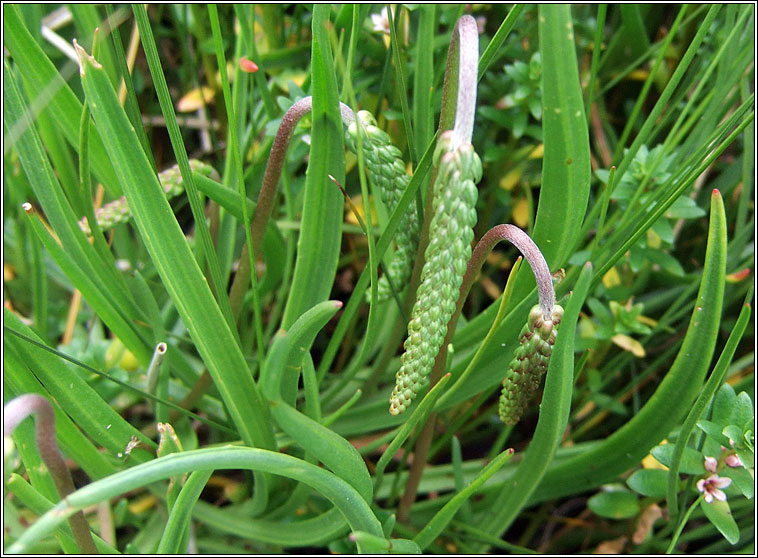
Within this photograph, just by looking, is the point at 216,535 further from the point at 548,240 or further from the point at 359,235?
the point at 548,240

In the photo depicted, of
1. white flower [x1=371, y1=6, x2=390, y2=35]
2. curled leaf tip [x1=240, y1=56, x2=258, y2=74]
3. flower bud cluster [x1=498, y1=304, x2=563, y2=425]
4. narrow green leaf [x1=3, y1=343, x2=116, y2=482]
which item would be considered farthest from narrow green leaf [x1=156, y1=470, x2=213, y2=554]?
white flower [x1=371, y1=6, x2=390, y2=35]

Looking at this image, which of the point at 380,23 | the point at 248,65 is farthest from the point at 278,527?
the point at 380,23

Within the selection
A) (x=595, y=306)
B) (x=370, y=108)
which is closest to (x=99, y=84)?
(x=370, y=108)

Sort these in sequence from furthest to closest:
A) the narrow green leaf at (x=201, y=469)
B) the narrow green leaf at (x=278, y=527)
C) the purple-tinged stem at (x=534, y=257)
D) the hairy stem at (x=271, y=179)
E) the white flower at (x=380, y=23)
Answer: the white flower at (x=380, y=23) → the narrow green leaf at (x=278, y=527) → the hairy stem at (x=271, y=179) → the purple-tinged stem at (x=534, y=257) → the narrow green leaf at (x=201, y=469)

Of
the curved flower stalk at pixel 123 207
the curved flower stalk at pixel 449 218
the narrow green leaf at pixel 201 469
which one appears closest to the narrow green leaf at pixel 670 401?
the curved flower stalk at pixel 449 218

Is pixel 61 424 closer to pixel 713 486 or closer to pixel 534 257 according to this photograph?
pixel 534 257

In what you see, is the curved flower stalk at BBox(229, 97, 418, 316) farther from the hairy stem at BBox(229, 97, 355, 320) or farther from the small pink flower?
the small pink flower

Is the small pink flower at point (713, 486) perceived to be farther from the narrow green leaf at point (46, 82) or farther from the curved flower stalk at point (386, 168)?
the narrow green leaf at point (46, 82)
